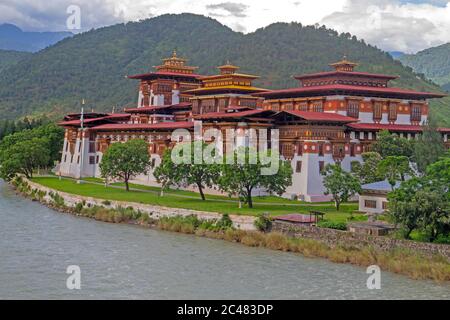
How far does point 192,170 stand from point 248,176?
7.97m

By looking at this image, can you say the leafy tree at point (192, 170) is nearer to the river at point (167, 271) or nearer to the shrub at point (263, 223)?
the river at point (167, 271)

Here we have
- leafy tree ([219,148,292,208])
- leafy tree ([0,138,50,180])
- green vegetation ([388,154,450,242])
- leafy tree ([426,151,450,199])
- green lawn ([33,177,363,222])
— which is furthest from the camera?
leafy tree ([0,138,50,180])

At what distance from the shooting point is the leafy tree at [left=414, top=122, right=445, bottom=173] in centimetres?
6606

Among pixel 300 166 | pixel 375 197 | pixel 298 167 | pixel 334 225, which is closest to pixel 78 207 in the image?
pixel 298 167

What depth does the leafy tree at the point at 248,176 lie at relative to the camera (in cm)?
5997

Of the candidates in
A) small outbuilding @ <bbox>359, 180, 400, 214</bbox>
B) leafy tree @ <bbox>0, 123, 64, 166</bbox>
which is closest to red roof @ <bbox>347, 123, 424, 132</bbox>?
small outbuilding @ <bbox>359, 180, 400, 214</bbox>

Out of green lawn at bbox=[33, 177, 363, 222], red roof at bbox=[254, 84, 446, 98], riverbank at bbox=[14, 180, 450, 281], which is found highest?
red roof at bbox=[254, 84, 446, 98]

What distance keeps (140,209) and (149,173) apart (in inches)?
942

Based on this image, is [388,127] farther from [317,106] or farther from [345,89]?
[317,106]

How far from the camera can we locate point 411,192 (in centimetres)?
4688

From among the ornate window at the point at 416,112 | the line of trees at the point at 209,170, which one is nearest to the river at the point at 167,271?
the line of trees at the point at 209,170

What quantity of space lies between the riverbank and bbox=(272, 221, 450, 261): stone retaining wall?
0.35 meters

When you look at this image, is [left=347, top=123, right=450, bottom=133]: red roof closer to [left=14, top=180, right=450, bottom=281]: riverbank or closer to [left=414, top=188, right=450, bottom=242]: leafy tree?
[left=14, top=180, right=450, bottom=281]: riverbank
